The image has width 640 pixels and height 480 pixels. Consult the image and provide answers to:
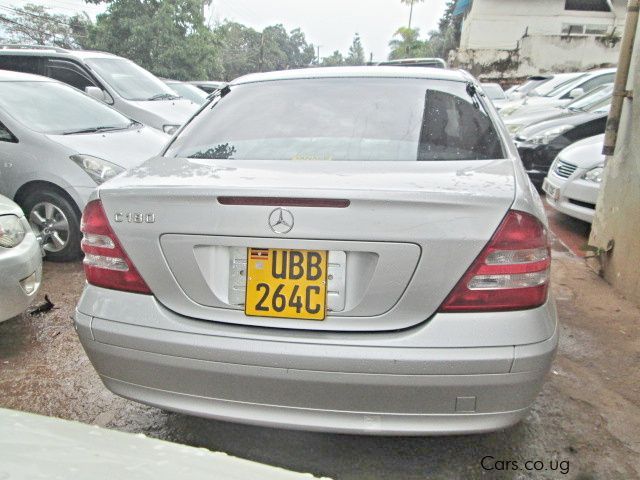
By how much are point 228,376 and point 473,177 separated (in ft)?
3.37

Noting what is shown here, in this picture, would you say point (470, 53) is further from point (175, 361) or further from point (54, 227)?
point (175, 361)

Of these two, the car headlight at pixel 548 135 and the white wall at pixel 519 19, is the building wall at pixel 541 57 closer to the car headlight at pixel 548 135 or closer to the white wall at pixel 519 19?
the white wall at pixel 519 19

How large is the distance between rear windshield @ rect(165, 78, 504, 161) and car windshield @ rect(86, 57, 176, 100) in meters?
5.49

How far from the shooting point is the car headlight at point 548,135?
280 inches

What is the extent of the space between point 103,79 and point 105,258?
21.2 ft

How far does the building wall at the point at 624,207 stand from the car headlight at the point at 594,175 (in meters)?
0.97

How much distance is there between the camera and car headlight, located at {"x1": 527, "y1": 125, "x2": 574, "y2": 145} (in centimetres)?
711

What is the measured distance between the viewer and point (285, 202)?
5.48 ft

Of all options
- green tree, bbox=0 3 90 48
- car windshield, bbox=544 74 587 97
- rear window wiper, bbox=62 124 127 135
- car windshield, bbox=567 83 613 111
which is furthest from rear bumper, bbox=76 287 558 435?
green tree, bbox=0 3 90 48

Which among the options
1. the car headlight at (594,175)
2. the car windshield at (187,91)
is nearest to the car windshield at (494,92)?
the car windshield at (187,91)

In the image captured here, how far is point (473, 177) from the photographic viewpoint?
184cm

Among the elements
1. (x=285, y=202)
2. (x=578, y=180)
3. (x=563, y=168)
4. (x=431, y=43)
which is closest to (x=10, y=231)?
(x=285, y=202)

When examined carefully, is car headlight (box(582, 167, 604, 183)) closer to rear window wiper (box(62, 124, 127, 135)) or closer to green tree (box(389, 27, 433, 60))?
rear window wiper (box(62, 124, 127, 135))

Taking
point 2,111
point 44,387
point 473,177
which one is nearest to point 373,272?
point 473,177
